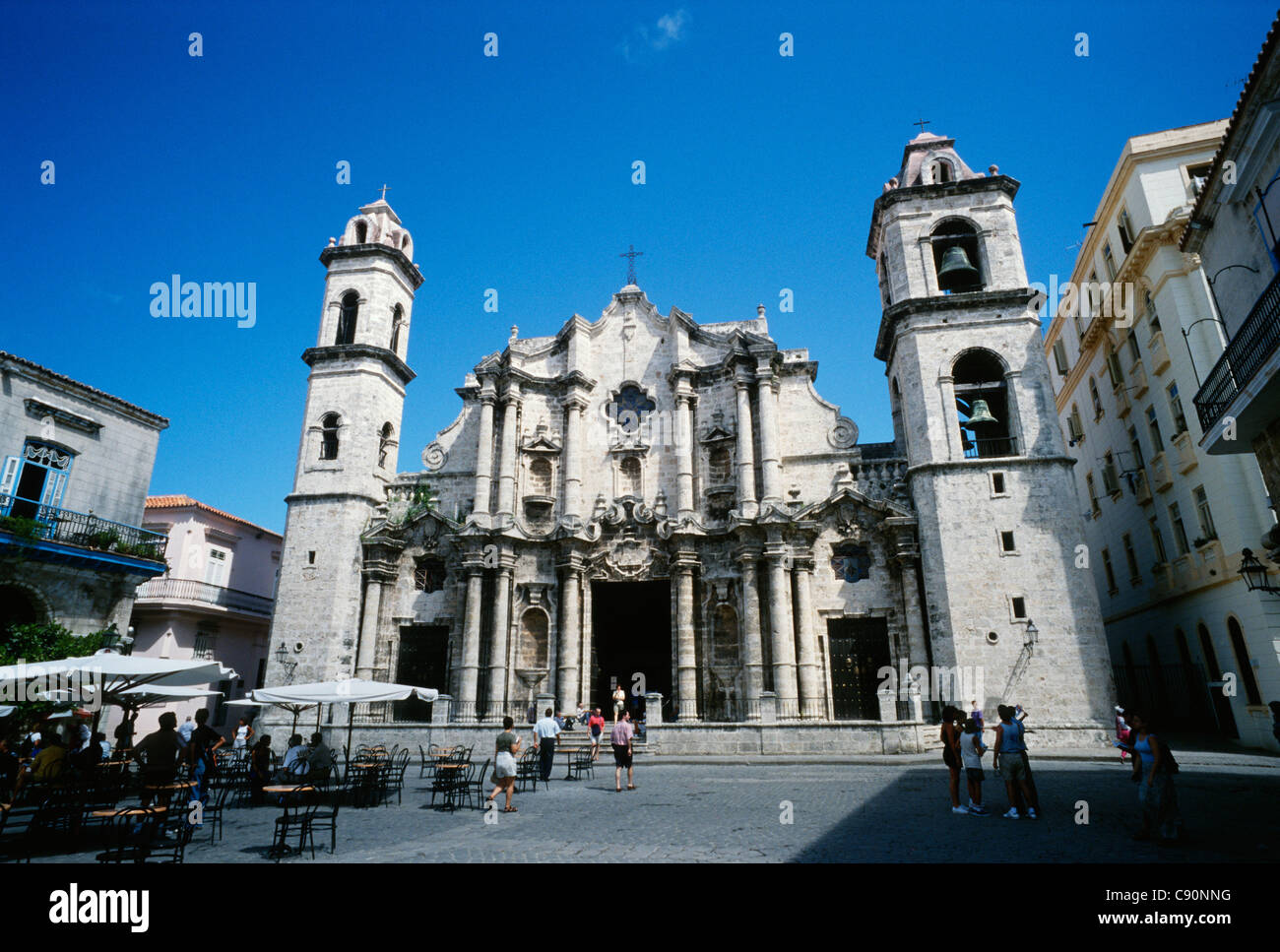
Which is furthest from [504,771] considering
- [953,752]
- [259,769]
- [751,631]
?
[751,631]

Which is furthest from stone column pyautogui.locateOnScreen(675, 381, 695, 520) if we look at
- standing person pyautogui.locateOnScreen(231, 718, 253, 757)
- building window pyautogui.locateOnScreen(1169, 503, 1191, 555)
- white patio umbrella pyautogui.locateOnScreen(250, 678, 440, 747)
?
building window pyautogui.locateOnScreen(1169, 503, 1191, 555)

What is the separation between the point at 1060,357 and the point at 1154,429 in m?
11.6

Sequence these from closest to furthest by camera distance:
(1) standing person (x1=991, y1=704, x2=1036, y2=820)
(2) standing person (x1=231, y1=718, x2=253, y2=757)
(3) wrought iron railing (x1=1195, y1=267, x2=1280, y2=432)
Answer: (1) standing person (x1=991, y1=704, x2=1036, y2=820) < (3) wrought iron railing (x1=1195, y1=267, x2=1280, y2=432) < (2) standing person (x1=231, y1=718, x2=253, y2=757)

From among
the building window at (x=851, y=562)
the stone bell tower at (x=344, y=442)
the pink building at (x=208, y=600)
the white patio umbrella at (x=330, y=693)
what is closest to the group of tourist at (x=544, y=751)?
the white patio umbrella at (x=330, y=693)

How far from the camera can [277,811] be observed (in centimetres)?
1202

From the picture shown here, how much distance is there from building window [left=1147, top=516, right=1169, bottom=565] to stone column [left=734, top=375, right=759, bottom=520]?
13.7 metres

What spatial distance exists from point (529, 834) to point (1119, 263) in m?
26.9

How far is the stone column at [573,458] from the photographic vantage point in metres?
25.7

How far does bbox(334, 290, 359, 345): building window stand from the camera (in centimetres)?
2778

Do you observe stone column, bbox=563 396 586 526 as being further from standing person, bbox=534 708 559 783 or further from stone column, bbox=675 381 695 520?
standing person, bbox=534 708 559 783

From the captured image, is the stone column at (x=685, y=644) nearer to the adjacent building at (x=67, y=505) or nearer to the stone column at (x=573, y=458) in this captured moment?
the stone column at (x=573, y=458)

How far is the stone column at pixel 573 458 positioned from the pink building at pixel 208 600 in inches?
485
